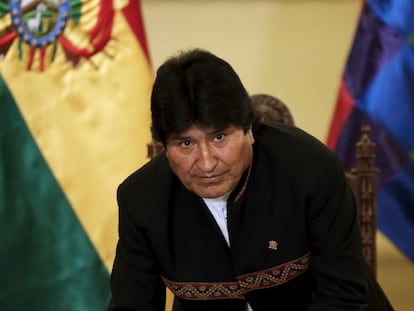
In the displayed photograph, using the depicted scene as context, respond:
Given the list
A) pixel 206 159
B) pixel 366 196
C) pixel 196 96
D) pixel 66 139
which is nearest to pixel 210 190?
pixel 206 159

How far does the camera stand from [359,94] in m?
2.75

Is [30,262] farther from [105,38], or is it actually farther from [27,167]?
[105,38]

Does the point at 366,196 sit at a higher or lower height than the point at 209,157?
lower

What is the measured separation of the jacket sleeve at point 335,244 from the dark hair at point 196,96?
0.23 m

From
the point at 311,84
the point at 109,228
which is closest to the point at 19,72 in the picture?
the point at 109,228

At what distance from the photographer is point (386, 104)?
274cm

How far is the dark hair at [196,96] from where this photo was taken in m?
1.08

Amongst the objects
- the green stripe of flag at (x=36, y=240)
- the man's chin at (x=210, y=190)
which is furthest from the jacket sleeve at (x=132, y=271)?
the green stripe of flag at (x=36, y=240)

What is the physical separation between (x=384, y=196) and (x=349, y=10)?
2.45ft

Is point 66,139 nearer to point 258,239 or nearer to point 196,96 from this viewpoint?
point 258,239

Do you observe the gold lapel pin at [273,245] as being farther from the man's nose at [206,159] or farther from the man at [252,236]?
the man's nose at [206,159]

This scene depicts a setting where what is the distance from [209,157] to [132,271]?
13.3 inches

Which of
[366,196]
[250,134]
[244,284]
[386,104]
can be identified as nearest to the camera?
[250,134]

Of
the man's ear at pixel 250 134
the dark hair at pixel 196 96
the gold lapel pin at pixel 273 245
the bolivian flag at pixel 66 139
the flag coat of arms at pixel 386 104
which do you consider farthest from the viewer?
the flag coat of arms at pixel 386 104
